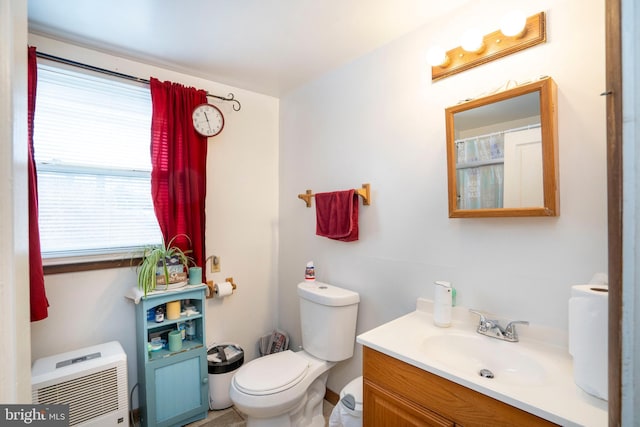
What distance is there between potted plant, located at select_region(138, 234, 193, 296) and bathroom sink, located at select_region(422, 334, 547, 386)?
4.94 feet

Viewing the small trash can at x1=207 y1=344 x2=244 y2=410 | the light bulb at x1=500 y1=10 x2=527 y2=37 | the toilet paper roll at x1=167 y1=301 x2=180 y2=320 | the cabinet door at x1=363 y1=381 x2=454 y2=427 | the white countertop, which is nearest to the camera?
the white countertop

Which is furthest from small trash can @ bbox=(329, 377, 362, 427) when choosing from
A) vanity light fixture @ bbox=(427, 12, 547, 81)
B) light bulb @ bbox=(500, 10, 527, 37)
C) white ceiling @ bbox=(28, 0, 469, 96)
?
white ceiling @ bbox=(28, 0, 469, 96)

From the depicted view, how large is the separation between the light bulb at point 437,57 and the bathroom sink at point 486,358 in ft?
4.16

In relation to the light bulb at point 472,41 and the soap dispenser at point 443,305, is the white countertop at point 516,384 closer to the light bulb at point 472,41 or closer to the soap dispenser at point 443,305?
the soap dispenser at point 443,305

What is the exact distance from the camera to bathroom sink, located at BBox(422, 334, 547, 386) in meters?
1.10

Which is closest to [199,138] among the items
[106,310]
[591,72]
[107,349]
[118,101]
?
[118,101]

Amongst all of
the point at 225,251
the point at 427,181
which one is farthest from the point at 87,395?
the point at 427,181

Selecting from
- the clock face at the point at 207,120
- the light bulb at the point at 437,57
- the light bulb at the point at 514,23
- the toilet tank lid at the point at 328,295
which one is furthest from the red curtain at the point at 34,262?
the light bulb at the point at 514,23

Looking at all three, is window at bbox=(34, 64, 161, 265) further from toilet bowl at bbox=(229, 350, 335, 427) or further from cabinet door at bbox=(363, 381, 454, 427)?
cabinet door at bbox=(363, 381, 454, 427)

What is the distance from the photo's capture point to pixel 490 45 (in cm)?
133

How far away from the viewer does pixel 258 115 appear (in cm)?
248

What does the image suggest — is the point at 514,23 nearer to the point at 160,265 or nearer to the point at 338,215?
the point at 338,215

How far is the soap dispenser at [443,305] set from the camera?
4.46 ft

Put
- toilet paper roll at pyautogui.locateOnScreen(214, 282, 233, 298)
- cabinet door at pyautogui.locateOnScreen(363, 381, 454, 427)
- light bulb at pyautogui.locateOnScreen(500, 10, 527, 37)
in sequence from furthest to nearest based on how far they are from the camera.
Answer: toilet paper roll at pyautogui.locateOnScreen(214, 282, 233, 298) → light bulb at pyautogui.locateOnScreen(500, 10, 527, 37) → cabinet door at pyautogui.locateOnScreen(363, 381, 454, 427)
